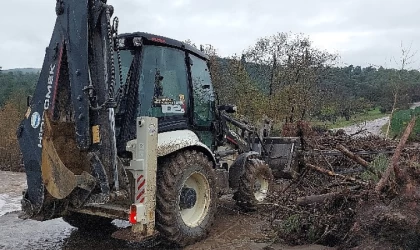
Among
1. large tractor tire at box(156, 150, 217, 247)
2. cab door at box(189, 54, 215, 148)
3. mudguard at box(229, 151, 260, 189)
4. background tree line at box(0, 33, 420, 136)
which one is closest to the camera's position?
large tractor tire at box(156, 150, 217, 247)

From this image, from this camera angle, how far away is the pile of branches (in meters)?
4.30

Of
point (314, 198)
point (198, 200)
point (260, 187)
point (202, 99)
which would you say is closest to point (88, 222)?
point (198, 200)

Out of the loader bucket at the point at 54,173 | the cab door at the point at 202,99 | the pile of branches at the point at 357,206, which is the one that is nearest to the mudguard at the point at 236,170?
the cab door at the point at 202,99

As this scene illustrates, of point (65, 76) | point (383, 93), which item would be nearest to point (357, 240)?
point (65, 76)

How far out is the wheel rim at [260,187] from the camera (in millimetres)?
7854

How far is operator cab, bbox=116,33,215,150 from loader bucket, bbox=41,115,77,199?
0.93 m

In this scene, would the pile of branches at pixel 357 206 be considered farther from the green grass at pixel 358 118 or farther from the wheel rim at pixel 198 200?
the green grass at pixel 358 118

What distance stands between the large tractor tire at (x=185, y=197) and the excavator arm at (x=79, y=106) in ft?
2.37

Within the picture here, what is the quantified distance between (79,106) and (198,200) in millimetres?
2110

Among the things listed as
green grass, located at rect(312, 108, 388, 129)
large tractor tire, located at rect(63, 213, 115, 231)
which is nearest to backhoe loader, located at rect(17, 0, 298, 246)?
large tractor tire, located at rect(63, 213, 115, 231)

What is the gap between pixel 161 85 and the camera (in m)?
5.79

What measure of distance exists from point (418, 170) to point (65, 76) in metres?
4.04

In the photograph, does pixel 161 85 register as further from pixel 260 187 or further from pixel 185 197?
pixel 260 187

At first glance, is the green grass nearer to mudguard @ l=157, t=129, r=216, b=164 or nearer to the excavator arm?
mudguard @ l=157, t=129, r=216, b=164
